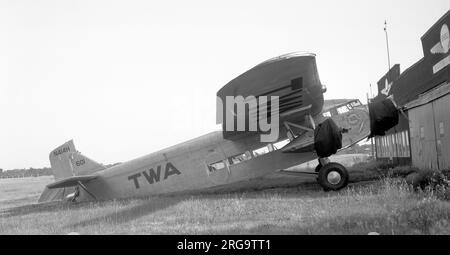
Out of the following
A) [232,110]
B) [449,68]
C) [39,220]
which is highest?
[449,68]

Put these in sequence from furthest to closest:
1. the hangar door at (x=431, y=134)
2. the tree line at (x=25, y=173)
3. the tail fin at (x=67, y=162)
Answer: the tree line at (x=25, y=173)
the tail fin at (x=67, y=162)
the hangar door at (x=431, y=134)

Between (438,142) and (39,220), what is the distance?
36.4 ft

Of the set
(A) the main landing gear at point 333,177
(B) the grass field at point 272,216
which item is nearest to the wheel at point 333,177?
(A) the main landing gear at point 333,177

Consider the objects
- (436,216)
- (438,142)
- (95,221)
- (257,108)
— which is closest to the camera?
(436,216)

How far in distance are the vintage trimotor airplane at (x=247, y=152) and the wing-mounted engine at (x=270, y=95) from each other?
0.03 metres

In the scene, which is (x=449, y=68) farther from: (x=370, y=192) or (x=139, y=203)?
(x=139, y=203)

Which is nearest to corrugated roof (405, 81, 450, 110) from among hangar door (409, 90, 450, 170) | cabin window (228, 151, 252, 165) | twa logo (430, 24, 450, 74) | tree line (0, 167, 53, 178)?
hangar door (409, 90, 450, 170)

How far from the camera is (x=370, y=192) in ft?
27.5

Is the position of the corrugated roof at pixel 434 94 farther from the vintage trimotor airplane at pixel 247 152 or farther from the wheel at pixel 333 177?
the wheel at pixel 333 177

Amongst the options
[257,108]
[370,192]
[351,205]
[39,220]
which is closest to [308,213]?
[351,205]

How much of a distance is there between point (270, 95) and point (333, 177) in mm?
2631

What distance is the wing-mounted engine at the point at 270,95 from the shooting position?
876cm

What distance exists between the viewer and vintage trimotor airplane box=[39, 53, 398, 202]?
973 centimetres
